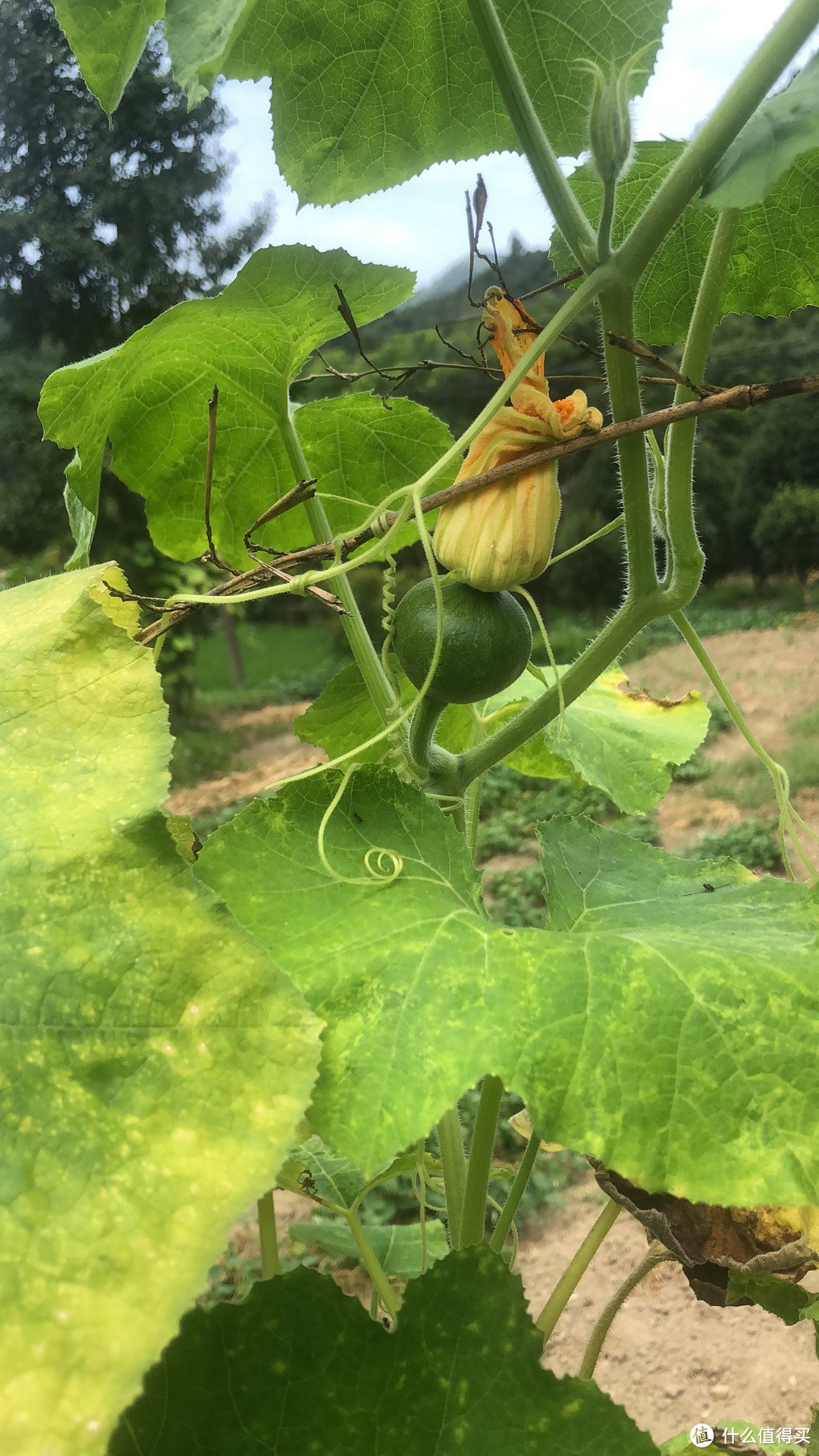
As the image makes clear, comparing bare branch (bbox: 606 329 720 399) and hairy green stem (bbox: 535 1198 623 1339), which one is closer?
bare branch (bbox: 606 329 720 399)

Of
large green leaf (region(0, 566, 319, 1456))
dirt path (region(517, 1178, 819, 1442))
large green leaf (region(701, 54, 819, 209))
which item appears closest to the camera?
large green leaf (region(0, 566, 319, 1456))

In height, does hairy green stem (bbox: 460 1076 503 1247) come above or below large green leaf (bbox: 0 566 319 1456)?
below

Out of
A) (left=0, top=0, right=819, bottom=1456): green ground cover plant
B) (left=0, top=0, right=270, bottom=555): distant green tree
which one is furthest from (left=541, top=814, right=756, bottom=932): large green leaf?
(left=0, top=0, right=270, bottom=555): distant green tree

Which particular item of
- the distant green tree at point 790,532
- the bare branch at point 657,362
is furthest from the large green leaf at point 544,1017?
the distant green tree at point 790,532

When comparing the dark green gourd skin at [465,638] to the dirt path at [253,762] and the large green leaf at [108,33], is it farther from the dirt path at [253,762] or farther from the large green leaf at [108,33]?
the dirt path at [253,762]

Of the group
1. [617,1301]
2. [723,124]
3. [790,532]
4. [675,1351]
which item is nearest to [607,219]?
[723,124]

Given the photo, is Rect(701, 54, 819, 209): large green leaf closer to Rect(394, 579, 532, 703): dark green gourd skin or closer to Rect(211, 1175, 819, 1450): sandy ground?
Rect(394, 579, 532, 703): dark green gourd skin

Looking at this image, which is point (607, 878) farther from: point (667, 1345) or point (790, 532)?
point (790, 532)

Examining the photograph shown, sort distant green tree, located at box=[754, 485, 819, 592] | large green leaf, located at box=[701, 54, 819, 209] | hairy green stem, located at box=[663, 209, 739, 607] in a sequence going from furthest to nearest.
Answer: distant green tree, located at box=[754, 485, 819, 592], hairy green stem, located at box=[663, 209, 739, 607], large green leaf, located at box=[701, 54, 819, 209]
